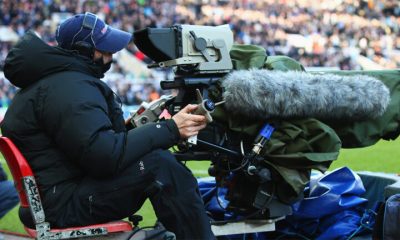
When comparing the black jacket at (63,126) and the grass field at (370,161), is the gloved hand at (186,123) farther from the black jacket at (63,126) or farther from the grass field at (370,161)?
the grass field at (370,161)

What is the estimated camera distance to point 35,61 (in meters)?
3.19

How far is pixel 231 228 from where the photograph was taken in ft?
13.0

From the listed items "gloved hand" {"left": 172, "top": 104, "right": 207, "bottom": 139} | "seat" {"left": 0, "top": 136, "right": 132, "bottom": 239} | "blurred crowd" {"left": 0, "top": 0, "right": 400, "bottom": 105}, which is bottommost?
"blurred crowd" {"left": 0, "top": 0, "right": 400, "bottom": 105}

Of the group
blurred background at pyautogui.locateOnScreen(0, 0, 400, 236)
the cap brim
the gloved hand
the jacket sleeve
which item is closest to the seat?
the jacket sleeve

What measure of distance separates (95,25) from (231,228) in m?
1.47

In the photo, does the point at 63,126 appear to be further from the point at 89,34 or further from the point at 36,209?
the point at 89,34

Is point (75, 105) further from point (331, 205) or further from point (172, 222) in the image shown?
point (331, 205)

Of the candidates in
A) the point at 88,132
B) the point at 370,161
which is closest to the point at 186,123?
the point at 88,132

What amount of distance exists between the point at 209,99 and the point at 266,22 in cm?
2962

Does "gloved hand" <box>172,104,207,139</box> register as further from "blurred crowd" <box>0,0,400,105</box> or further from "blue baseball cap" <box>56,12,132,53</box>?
"blurred crowd" <box>0,0,400,105</box>

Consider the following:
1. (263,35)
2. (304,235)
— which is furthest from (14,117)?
(263,35)

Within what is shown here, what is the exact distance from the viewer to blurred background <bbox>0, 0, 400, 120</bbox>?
24219mm

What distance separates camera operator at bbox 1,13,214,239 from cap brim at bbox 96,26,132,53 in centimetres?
10

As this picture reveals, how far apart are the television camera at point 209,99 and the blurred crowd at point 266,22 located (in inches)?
750
